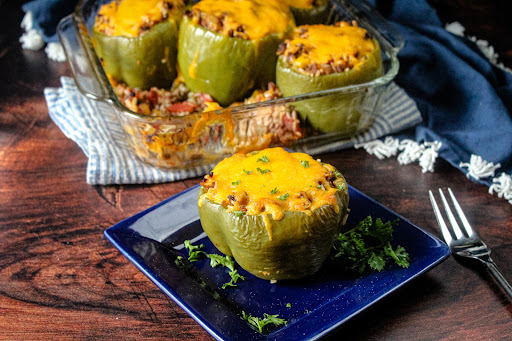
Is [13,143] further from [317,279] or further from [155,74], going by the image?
[317,279]

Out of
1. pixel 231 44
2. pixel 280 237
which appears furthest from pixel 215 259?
pixel 231 44

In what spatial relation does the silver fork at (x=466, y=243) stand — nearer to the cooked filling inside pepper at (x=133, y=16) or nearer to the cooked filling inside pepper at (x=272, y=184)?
the cooked filling inside pepper at (x=272, y=184)

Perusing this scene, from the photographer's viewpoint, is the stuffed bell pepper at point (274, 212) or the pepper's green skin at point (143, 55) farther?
the pepper's green skin at point (143, 55)

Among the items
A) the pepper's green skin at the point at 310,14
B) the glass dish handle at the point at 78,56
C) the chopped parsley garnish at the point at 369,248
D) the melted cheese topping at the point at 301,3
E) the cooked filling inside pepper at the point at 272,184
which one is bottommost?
the chopped parsley garnish at the point at 369,248

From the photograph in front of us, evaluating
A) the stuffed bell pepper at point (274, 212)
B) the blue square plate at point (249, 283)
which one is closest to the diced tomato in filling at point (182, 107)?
the blue square plate at point (249, 283)

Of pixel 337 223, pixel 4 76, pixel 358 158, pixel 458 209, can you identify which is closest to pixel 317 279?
pixel 337 223
